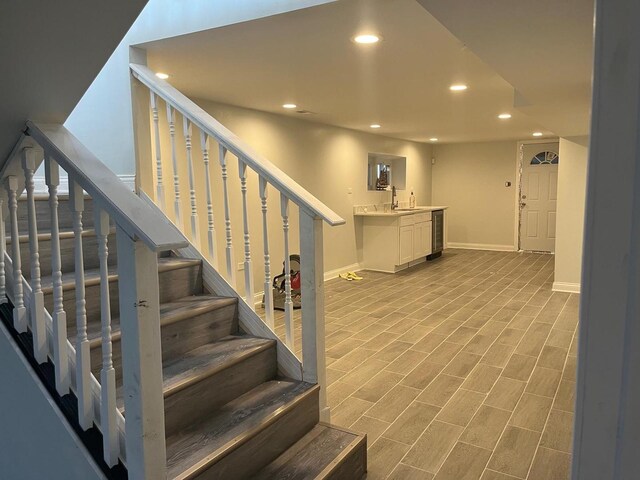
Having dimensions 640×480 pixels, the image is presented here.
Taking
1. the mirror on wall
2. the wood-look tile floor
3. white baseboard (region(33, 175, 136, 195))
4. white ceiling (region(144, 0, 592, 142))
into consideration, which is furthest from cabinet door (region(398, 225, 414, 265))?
white baseboard (region(33, 175, 136, 195))

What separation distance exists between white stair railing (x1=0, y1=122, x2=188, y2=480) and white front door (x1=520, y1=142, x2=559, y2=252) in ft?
29.7

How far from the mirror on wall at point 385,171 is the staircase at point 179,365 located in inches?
232

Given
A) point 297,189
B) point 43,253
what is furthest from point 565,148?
point 43,253

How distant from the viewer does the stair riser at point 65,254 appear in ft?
7.14

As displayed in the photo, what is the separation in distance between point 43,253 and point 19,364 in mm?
699

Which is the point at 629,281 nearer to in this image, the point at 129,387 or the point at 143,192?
the point at 129,387

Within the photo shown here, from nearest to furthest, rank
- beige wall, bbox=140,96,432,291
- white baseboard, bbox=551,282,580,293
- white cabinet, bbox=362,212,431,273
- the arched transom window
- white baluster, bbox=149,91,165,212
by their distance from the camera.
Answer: white baluster, bbox=149,91,165,212
beige wall, bbox=140,96,432,291
white baseboard, bbox=551,282,580,293
white cabinet, bbox=362,212,431,273
the arched transom window

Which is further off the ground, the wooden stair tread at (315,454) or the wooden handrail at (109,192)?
the wooden handrail at (109,192)

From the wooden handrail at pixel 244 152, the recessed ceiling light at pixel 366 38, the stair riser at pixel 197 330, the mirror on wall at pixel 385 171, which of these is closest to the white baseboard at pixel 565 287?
the mirror on wall at pixel 385 171

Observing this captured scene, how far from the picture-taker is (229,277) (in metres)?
2.58

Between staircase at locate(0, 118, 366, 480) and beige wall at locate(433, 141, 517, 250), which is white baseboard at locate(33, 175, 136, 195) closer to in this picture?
staircase at locate(0, 118, 366, 480)

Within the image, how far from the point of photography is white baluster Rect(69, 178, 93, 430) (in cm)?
150

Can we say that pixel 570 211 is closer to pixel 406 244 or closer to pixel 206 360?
pixel 406 244

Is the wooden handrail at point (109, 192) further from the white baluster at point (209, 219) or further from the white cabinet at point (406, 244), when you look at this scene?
the white cabinet at point (406, 244)
